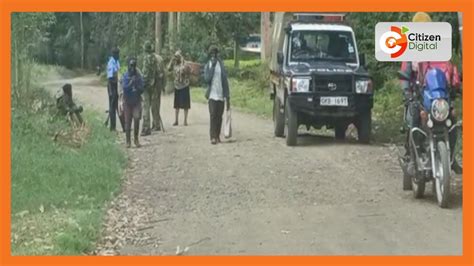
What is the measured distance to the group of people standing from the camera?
44.6 ft

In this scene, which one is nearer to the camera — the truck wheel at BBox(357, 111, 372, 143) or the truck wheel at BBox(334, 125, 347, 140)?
the truck wheel at BBox(357, 111, 372, 143)

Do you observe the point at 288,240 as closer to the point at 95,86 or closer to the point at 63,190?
the point at 63,190

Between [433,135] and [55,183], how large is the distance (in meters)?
4.45

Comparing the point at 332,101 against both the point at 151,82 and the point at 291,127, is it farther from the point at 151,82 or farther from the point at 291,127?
the point at 151,82

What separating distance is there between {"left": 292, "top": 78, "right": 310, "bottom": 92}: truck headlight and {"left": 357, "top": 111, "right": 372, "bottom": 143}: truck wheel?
3.74 ft

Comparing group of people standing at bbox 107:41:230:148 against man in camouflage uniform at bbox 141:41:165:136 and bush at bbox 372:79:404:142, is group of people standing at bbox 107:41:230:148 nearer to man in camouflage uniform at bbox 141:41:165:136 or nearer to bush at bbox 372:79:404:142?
man in camouflage uniform at bbox 141:41:165:136

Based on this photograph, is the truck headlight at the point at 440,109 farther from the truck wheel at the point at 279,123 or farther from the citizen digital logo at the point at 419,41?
the truck wheel at the point at 279,123

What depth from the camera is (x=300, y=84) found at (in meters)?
13.4

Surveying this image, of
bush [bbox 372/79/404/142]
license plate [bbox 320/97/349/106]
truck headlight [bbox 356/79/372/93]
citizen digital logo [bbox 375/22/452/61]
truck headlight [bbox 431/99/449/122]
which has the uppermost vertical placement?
citizen digital logo [bbox 375/22/452/61]

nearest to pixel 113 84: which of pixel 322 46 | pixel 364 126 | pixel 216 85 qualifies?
pixel 216 85

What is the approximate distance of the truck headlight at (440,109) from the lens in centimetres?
850

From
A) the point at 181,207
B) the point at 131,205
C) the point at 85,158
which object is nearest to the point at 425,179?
the point at 181,207

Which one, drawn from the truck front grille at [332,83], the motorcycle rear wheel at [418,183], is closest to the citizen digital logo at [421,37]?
the motorcycle rear wheel at [418,183]

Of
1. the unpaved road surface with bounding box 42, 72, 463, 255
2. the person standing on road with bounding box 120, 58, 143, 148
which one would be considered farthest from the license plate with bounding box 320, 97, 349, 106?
the person standing on road with bounding box 120, 58, 143, 148
